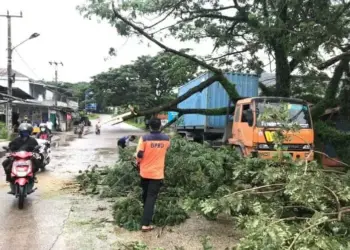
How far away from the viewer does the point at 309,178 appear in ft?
16.2

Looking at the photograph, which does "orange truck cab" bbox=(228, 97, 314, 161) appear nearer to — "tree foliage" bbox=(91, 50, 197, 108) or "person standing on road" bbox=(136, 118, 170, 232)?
"person standing on road" bbox=(136, 118, 170, 232)

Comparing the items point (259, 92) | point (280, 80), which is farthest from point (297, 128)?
point (259, 92)

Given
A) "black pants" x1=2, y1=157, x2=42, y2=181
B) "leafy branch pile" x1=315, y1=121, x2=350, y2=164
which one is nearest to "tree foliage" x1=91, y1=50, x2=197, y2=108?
"leafy branch pile" x1=315, y1=121, x2=350, y2=164

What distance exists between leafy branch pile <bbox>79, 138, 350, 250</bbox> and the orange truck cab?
229 centimetres

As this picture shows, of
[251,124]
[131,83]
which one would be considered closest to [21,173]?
[251,124]

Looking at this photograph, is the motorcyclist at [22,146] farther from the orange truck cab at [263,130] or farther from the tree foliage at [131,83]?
the tree foliage at [131,83]

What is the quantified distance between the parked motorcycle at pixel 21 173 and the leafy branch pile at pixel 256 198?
1585 mm

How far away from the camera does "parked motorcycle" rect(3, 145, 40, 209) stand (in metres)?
7.57

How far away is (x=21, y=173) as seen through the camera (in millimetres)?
7598

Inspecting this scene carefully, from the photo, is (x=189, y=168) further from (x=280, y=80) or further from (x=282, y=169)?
(x=280, y=80)

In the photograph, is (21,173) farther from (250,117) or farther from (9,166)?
(250,117)

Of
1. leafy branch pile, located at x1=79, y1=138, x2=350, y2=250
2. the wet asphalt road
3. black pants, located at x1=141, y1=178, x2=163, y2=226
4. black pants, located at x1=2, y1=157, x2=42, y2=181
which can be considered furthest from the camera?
black pants, located at x1=2, y1=157, x2=42, y2=181

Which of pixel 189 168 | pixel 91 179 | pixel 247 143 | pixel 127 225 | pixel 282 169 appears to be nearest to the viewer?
pixel 282 169

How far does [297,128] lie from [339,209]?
4.72 feet
